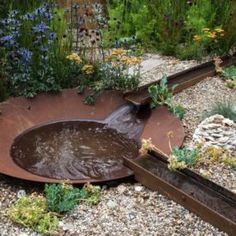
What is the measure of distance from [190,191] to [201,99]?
1.84 meters

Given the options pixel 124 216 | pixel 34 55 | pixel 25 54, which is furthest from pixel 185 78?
pixel 124 216

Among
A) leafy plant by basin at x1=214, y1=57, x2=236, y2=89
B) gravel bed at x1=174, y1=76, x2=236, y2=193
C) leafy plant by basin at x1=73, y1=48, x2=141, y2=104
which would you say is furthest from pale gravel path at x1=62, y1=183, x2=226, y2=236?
leafy plant by basin at x1=214, y1=57, x2=236, y2=89

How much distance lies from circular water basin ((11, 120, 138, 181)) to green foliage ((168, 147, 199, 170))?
418 mm

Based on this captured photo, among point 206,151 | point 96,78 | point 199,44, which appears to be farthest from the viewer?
point 199,44

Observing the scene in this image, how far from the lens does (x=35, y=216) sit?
10.7ft

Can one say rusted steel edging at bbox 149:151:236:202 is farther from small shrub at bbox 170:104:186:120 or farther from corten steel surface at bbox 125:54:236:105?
corten steel surface at bbox 125:54:236:105

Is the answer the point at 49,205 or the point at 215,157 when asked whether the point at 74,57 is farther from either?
the point at 49,205

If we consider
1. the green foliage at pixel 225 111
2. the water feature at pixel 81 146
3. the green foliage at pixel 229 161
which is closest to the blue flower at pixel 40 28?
the water feature at pixel 81 146

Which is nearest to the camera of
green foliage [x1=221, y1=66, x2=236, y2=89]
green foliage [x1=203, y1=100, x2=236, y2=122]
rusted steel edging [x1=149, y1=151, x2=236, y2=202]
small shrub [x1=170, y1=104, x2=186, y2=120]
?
rusted steel edging [x1=149, y1=151, x2=236, y2=202]

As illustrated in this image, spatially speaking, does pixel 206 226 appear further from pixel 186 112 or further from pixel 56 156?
pixel 186 112

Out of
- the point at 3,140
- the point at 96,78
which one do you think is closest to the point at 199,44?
the point at 96,78

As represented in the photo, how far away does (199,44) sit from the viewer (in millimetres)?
6031

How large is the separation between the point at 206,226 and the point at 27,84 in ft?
7.26

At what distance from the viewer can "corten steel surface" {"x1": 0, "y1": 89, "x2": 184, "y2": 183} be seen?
4195mm
